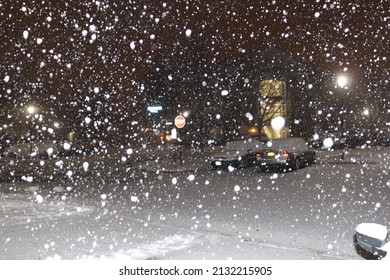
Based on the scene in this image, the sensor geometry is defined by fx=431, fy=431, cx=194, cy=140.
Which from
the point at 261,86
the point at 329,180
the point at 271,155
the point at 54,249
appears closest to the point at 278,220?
the point at 54,249

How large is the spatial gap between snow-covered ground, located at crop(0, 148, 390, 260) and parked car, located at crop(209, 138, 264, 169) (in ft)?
14.1

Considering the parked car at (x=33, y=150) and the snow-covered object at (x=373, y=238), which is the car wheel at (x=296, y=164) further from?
the parked car at (x=33, y=150)

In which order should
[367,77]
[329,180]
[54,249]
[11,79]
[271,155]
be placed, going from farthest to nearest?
1. [367,77]
2. [11,79]
3. [271,155]
4. [329,180]
5. [54,249]

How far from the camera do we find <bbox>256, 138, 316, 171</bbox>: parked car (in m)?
20.2

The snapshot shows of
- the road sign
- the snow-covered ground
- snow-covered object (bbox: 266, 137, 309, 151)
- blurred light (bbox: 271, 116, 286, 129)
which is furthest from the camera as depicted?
blurred light (bbox: 271, 116, 286, 129)

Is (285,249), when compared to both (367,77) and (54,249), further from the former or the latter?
(367,77)

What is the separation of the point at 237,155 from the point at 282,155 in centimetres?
286

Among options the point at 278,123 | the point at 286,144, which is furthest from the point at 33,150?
the point at 286,144

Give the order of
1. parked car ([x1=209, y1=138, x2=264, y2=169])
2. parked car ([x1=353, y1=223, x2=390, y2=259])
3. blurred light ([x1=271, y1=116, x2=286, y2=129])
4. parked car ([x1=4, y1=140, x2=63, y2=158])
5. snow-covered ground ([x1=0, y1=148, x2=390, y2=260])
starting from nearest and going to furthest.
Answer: parked car ([x1=353, y1=223, x2=390, y2=259]) < snow-covered ground ([x1=0, y1=148, x2=390, y2=260]) < parked car ([x1=209, y1=138, x2=264, y2=169]) < parked car ([x1=4, y1=140, x2=63, y2=158]) < blurred light ([x1=271, y1=116, x2=286, y2=129])

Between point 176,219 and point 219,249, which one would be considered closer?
point 219,249

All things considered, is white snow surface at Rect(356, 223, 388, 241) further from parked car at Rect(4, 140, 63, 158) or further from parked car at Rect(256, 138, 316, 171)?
parked car at Rect(4, 140, 63, 158)

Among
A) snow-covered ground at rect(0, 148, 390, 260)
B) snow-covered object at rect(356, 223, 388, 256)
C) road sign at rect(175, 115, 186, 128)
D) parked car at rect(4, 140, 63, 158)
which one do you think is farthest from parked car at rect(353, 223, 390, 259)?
parked car at rect(4, 140, 63, 158)

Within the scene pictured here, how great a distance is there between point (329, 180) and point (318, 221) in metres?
7.79

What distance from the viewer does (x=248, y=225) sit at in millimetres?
9008
